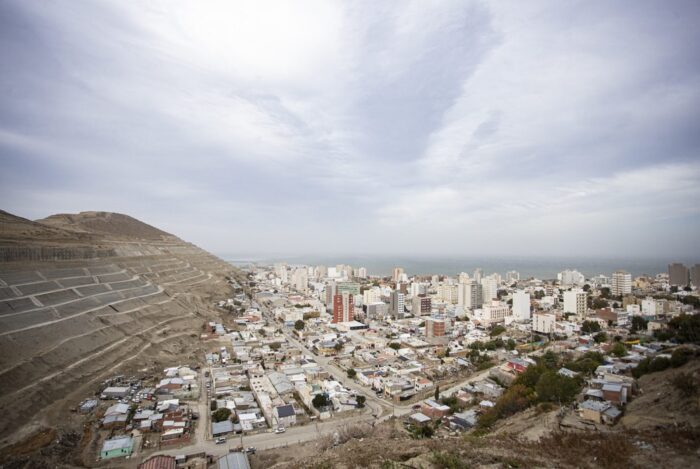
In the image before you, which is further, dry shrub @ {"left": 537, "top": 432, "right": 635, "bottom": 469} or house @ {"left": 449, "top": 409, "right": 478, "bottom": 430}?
house @ {"left": 449, "top": 409, "right": 478, "bottom": 430}

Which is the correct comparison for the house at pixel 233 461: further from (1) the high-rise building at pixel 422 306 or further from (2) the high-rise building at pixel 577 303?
(2) the high-rise building at pixel 577 303

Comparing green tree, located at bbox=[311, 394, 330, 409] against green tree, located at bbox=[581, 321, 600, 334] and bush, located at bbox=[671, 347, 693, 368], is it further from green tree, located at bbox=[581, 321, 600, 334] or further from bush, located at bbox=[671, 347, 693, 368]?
green tree, located at bbox=[581, 321, 600, 334]

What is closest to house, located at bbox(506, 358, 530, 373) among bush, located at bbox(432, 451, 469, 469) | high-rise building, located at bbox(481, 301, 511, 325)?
bush, located at bbox(432, 451, 469, 469)

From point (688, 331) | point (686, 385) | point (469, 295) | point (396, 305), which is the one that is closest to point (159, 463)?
point (686, 385)

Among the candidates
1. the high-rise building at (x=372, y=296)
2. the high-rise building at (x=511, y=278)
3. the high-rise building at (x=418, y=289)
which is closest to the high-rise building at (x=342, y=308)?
the high-rise building at (x=372, y=296)

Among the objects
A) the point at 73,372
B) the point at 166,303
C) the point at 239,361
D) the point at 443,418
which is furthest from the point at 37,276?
the point at 443,418

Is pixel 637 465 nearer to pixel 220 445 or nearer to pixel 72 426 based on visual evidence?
pixel 220 445

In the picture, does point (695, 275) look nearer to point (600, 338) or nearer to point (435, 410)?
point (600, 338)
